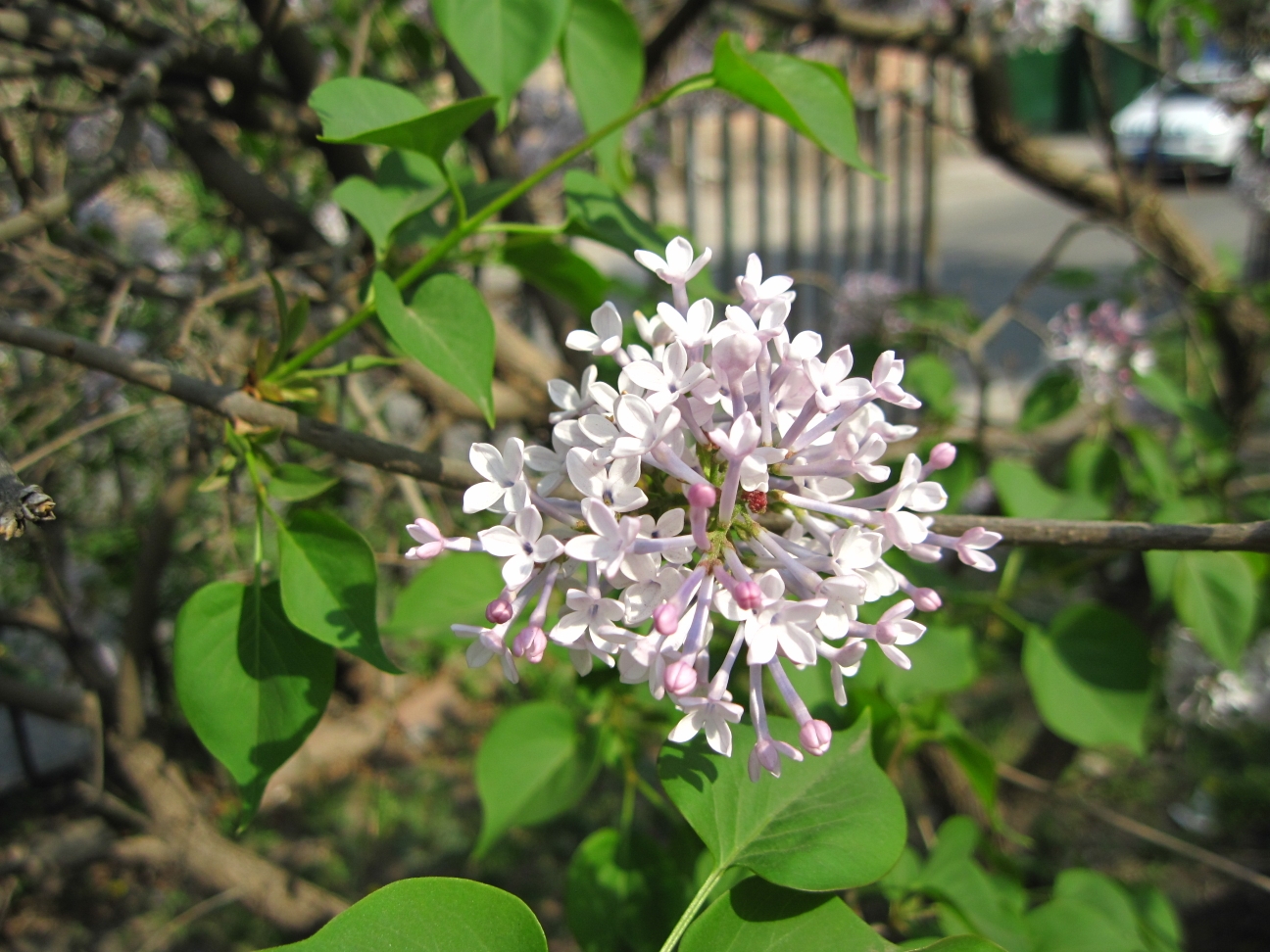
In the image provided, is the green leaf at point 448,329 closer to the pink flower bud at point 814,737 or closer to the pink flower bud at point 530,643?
the pink flower bud at point 530,643

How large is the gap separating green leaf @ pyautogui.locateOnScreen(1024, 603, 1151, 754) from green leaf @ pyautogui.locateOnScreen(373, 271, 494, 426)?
37.9 inches

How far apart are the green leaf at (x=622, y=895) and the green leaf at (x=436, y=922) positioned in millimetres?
453

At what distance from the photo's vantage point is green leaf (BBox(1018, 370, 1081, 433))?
75.9 inches

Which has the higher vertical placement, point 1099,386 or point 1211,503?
point 1099,386

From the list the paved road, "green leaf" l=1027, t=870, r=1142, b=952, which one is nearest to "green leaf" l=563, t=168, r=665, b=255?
"green leaf" l=1027, t=870, r=1142, b=952

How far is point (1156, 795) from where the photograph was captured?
2.94 meters

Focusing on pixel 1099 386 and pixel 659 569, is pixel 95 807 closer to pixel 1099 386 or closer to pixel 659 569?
pixel 659 569

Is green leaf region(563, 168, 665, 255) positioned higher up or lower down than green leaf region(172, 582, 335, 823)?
higher up

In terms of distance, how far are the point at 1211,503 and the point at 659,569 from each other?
1.58 metres

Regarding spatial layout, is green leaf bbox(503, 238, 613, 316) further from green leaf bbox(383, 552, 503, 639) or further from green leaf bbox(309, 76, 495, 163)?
green leaf bbox(383, 552, 503, 639)

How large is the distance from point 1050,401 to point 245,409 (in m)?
1.69

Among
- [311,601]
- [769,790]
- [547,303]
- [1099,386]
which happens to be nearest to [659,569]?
[769,790]

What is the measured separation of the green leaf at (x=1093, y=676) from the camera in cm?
133

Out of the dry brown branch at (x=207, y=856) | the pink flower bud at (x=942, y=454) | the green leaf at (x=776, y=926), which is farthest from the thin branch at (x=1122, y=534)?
the dry brown branch at (x=207, y=856)
